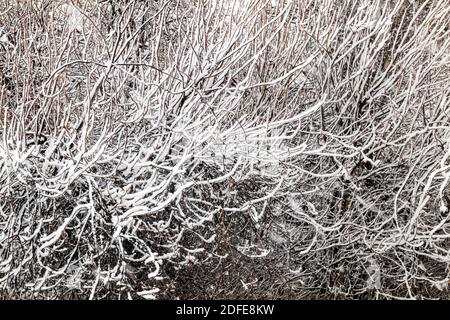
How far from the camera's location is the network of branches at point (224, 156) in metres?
3.24

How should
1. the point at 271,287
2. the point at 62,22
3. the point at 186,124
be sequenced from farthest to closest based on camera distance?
the point at 62,22 < the point at 271,287 < the point at 186,124

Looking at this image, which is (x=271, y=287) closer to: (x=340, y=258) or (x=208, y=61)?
(x=340, y=258)

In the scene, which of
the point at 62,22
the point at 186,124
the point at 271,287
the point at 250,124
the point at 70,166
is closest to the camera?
the point at 70,166

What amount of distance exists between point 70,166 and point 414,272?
9.58 ft

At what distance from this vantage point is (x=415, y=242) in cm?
376

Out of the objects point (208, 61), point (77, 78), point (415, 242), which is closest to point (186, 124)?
point (208, 61)

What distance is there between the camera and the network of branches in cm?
324

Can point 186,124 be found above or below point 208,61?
below

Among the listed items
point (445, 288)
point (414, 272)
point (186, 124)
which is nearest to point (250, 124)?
point (186, 124)

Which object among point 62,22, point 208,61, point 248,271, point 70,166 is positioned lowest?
point 248,271

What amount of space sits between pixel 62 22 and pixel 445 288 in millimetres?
4276

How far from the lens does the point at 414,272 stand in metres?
4.02

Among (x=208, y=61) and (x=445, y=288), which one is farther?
(x=445, y=288)

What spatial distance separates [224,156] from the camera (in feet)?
11.7
